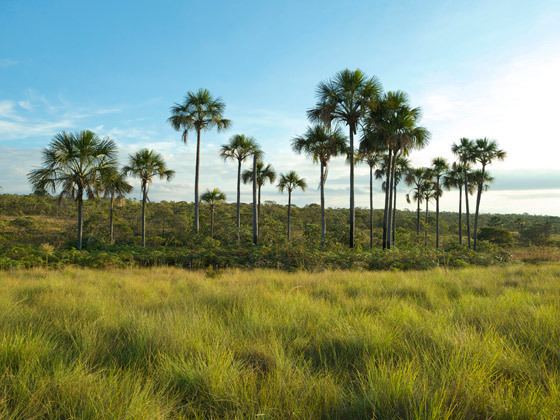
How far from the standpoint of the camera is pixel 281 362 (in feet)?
10.6

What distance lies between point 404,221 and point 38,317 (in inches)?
2557

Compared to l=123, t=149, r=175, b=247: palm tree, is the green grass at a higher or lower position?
lower

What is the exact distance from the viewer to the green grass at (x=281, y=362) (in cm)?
246

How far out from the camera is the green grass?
2.46m

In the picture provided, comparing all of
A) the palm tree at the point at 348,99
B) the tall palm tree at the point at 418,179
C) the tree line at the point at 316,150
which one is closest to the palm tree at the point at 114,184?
the tree line at the point at 316,150

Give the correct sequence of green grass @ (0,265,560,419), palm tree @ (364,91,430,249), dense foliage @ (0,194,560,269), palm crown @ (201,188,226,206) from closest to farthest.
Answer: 1. green grass @ (0,265,560,419)
2. dense foliage @ (0,194,560,269)
3. palm tree @ (364,91,430,249)
4. palm crown @ (201,188,226,206)

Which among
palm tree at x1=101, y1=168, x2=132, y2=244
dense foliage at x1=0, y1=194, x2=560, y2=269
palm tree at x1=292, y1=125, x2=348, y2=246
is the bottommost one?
dense foliage at x1=0, y1=194, x2=560, y2=269

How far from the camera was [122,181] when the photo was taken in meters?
25.8

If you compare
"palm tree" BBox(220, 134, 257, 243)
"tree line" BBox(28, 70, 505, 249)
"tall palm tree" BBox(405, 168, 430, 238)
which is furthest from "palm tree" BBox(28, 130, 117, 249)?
"tall palm tree" BBox(405, 168, 430, 238)

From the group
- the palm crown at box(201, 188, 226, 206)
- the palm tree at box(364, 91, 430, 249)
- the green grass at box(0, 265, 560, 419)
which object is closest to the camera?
the green grass at box(0, 265, 560, 419)

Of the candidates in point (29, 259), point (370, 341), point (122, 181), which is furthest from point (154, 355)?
Answer: point (122, 181)

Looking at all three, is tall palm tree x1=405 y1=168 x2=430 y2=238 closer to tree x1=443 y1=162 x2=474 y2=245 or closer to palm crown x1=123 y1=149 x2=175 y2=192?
tree x1=443 y1=162 x2=474 y2=245

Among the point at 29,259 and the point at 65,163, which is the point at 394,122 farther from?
the point at 29,259

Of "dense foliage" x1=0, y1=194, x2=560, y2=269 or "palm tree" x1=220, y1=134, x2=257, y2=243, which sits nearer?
"dense foliage" x1=0, y1=194, x2=560, y2=269
